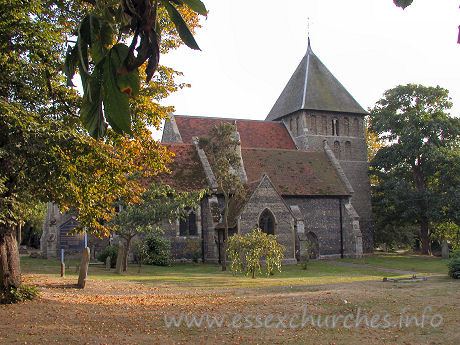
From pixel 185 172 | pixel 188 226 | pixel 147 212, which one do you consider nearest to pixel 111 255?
pixel 147 212

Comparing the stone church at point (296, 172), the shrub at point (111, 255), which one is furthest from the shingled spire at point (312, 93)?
the shrub at point (111, 255)

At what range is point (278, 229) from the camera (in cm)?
2648

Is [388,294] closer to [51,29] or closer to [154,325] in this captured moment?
[154,325]

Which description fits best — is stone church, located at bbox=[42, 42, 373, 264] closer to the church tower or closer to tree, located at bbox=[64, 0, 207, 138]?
the church tower

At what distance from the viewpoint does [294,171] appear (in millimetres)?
33719

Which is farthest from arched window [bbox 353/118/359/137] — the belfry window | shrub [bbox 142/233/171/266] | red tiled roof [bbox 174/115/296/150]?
shrub [bbox 142/233/171/266]

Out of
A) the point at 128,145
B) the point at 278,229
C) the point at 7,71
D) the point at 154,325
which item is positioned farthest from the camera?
the point at 278,229

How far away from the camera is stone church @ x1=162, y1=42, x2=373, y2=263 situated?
2683 centimetres

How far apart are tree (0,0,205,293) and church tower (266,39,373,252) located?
2925 centimetres

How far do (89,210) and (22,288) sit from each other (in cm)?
247

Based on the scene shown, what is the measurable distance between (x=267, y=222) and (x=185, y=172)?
21.7 feet

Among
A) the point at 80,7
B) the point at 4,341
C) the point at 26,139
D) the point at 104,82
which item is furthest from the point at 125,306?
the point at 104,82

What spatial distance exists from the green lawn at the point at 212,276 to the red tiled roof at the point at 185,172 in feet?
16.9

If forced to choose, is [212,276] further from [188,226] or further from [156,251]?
[188,226]
